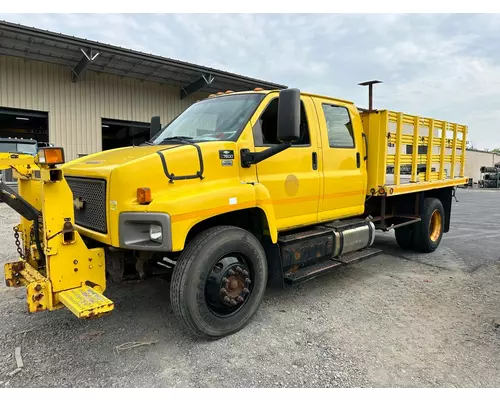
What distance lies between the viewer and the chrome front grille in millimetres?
3360

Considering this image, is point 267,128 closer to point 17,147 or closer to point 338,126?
point 338,126

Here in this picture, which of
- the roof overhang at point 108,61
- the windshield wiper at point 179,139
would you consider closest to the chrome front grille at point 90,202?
the windshield wiper at point 179,139

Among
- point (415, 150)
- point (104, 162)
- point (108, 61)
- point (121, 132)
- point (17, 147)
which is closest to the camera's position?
point (104, 162)

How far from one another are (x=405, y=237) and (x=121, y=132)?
15611 millimetres

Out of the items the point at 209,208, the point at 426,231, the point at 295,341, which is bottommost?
the point at 295,341

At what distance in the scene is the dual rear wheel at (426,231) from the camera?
681 centimetres

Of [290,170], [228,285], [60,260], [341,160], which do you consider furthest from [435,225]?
[60,260]

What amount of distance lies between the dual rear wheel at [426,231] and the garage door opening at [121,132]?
12.3 meters

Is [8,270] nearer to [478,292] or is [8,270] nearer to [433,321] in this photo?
[433,321]

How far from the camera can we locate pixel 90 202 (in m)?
3.54

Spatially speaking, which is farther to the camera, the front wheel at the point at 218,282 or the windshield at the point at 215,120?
the windshield at the point at 215,120

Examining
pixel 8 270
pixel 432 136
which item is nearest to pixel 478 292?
pixel 432 136

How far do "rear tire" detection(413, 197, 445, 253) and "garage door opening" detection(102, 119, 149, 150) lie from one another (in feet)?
40.9

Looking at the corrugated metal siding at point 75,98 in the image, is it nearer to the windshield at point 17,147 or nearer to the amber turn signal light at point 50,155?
the windshield at point 17,147
